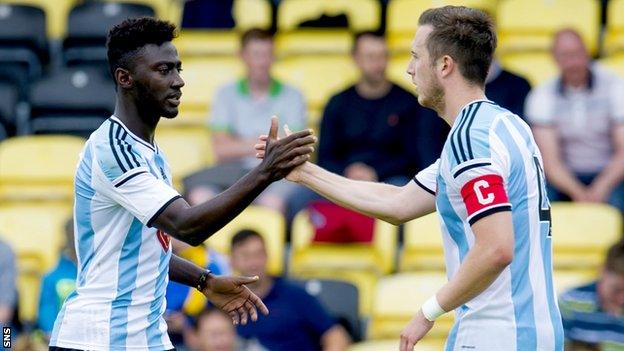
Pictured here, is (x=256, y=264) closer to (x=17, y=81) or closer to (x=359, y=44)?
(x=359, y=44)

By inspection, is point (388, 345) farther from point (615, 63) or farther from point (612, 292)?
point (615, 63)

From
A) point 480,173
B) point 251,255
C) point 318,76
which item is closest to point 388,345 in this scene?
point 251,255

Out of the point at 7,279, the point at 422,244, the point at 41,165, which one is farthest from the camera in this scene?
the point at 41,165

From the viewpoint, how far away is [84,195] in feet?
18.8

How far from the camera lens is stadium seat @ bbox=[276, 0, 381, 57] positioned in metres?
11.5

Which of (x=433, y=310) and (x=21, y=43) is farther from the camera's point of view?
(x=21, y=43)

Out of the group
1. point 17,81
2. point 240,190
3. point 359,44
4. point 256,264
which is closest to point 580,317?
point 256,264

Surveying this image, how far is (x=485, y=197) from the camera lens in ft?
17.2

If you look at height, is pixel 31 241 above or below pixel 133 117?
below

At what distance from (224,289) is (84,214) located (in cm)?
66

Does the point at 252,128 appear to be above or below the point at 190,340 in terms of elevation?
above

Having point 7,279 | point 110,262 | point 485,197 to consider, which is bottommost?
point 7,279

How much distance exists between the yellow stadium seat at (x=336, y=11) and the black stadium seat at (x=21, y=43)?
6.18ft

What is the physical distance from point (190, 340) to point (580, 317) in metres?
2.22
